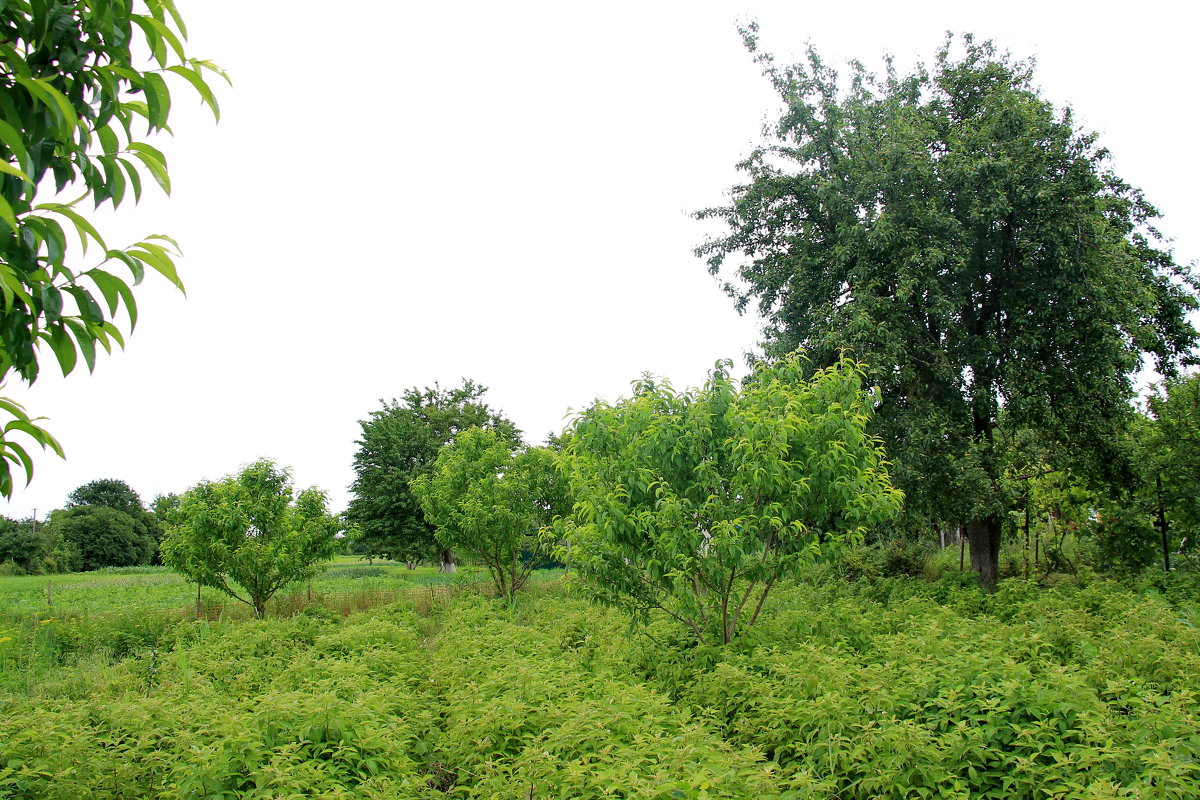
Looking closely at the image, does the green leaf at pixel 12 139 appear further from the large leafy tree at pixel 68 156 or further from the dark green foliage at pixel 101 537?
the dark green foliage at pixel 101 537

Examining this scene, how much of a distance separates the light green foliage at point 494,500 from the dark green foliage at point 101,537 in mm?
51145

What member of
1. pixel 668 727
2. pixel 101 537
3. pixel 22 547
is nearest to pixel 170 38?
pixel 668 727

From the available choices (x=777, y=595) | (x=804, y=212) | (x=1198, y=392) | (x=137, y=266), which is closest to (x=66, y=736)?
(x=137, y=266)

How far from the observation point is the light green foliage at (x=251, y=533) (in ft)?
46.7

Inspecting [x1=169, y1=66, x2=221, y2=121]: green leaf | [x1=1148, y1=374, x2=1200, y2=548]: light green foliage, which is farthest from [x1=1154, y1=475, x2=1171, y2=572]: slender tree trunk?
[x1=169, y1=66, x2=221, y2=121]: green leaf

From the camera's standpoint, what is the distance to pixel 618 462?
788 centimetres

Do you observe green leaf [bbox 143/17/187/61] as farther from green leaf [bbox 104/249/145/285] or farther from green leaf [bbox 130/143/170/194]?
green leaf [bbox 104/249/145/285]

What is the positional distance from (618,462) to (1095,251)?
35.3ft

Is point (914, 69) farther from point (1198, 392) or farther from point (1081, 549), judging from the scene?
point (1081, 549)

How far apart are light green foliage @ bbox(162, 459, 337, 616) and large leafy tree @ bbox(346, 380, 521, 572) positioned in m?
14.2

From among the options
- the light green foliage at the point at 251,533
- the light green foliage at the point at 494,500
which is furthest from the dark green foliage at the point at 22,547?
the light green foliage at the point at 494,500

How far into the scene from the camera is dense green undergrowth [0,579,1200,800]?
3.87 meters

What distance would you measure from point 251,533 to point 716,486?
1156cm

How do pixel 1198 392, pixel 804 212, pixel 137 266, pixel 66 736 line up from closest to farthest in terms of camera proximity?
pixel 137 266 < pixel 66 736 < pixel 1198 392 < pixel 804 212
